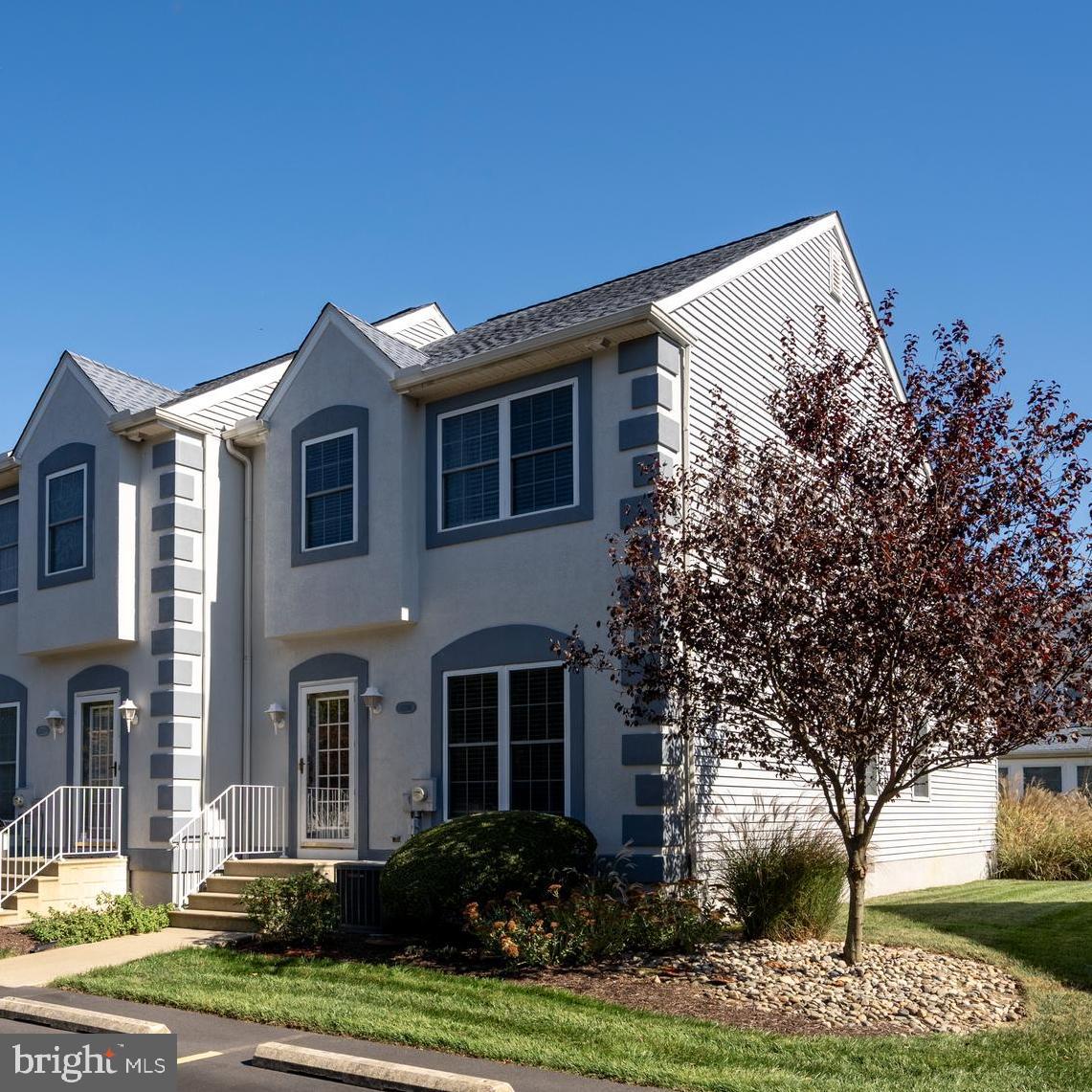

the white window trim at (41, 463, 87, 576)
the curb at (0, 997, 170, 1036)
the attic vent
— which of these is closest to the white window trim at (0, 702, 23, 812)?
the white window trim at (41, 463, 87, 576)

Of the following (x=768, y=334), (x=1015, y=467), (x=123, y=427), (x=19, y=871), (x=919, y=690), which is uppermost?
(x=768, y=334)

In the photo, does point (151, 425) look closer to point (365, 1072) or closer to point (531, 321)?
point (531, 321)

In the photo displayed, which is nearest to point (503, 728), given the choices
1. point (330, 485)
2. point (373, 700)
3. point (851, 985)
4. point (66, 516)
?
point (373, 700)

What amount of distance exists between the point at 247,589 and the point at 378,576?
2.85m

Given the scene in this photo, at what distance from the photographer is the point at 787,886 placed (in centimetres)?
1212

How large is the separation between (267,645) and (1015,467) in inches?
400

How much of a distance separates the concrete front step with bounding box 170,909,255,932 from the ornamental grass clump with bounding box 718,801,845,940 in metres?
5.51

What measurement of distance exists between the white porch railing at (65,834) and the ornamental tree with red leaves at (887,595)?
8.65 m

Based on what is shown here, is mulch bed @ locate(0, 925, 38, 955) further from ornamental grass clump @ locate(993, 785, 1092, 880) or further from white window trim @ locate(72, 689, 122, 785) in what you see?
ornamental grass clump @ locate(993, 785, 1092, 880)

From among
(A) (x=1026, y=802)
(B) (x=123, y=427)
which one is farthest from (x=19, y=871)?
(A) (x=1026, y=802)

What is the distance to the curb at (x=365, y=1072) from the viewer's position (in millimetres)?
7500

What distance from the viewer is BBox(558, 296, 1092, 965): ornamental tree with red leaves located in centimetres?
1052

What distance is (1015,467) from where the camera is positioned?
10.9m

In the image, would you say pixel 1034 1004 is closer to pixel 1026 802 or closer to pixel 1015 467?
pixel 1015 467
